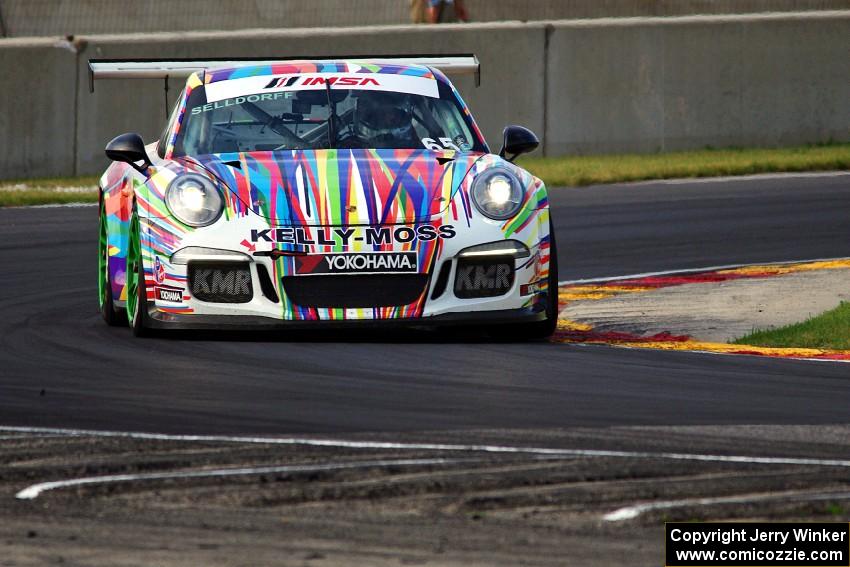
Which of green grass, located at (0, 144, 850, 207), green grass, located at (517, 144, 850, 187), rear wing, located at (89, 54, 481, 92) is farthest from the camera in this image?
green grass, located at (517, 144, 850, 187)

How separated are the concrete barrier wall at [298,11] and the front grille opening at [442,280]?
11.9 metres

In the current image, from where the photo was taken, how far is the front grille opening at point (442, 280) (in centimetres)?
877

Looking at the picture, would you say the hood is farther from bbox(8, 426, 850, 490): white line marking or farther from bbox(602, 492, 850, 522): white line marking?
bbox(602, 492, 850, 522): white line marking

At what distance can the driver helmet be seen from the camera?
32.1 feet

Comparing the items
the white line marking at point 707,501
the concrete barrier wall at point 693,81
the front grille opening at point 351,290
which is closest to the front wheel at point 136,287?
the front grille opening at point 351,290

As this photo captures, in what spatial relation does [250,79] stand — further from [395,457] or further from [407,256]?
[395,457]

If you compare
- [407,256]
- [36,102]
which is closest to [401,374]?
[407,256]

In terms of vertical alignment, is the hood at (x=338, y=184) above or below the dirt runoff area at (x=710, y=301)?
above

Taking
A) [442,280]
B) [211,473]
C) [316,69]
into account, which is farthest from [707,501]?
[316,69]

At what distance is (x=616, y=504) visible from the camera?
5457mm

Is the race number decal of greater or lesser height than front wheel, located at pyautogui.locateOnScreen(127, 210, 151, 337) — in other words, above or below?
above

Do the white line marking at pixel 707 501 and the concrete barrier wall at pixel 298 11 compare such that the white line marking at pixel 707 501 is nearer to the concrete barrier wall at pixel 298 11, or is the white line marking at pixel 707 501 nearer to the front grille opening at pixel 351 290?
the front grille opening at pixel 351 290

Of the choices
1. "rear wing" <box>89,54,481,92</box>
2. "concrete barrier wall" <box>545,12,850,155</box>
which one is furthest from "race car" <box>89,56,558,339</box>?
"concrete barrier wall" <box>545,12,850,155</box>

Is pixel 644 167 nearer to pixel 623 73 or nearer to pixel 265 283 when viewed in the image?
pixel 623 73
